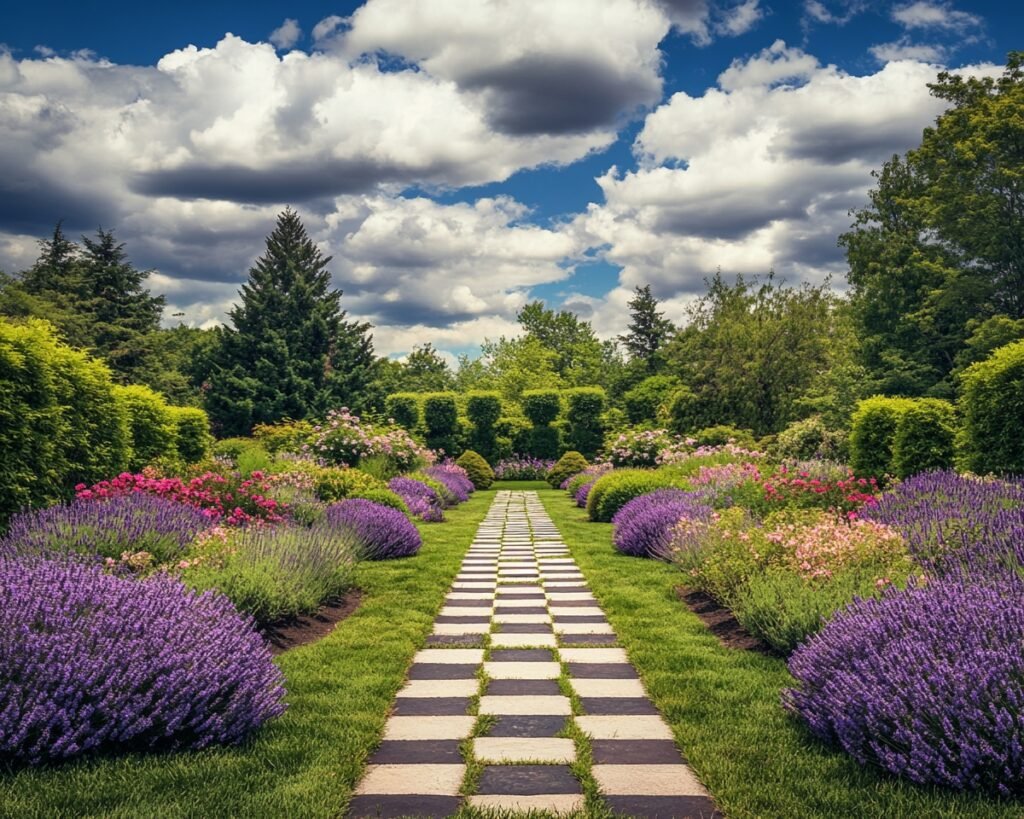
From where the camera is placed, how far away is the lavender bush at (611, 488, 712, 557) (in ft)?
30.8

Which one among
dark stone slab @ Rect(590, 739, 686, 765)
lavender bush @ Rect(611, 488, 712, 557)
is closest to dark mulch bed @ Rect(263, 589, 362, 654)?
dark stone slab @ Rect(590, 739, 686, 765)

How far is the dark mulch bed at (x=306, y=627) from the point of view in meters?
5.84

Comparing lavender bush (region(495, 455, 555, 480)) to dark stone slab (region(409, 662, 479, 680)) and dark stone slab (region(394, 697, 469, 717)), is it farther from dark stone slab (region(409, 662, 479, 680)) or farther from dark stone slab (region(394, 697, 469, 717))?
dark stone slab (region(394, 697, 469, 717))

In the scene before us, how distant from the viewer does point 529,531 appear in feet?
45.2

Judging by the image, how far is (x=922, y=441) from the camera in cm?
1284

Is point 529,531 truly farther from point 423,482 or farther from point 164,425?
point 164,425

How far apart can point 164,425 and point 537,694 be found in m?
12.3

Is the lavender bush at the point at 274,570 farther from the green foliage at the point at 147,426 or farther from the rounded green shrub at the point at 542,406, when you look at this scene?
the rounded green shrub at the point at 542,406

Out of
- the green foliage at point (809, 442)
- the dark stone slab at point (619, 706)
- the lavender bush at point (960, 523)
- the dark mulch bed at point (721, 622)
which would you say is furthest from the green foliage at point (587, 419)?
the dark stone slab at point (619, 706)

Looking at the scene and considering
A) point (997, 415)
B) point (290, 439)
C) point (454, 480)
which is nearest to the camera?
point (997, 415)

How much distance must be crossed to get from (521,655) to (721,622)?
1887mm

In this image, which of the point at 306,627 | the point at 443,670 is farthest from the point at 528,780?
the point at 306,627

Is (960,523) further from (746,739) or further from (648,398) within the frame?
(648,398)

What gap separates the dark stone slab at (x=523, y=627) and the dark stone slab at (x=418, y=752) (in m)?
2.42
